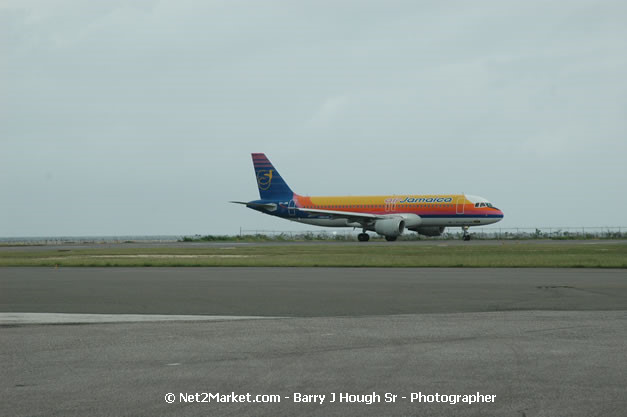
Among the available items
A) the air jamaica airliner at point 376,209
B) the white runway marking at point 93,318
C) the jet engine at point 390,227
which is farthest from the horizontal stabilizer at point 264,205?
the white runway marking at point 93,318

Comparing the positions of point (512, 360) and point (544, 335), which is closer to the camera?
point (512, 360)

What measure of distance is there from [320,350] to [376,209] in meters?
54.7

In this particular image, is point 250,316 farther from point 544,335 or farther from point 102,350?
point 544,335

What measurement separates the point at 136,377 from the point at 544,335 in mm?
5199

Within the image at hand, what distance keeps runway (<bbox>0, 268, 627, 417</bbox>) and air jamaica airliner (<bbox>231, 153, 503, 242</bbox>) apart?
4227 centimetres

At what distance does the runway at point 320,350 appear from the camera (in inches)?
230

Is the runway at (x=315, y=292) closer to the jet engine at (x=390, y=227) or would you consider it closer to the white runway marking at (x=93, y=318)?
the white runway marking at (x=93, y=318)

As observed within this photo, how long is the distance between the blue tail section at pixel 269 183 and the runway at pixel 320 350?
173 ft

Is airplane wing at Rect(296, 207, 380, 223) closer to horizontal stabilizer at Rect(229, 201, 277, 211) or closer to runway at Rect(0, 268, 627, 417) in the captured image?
horizontal stabilizer at Rect(229, 201, 277, 211)

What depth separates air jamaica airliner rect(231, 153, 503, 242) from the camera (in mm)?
57938

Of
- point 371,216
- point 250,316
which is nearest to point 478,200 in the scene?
point 371,216

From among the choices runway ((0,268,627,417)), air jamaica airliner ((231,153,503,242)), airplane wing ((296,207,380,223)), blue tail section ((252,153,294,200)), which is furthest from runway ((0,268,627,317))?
blue tail section ((252,153,294,200))

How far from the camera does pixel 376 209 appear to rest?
62.6 m

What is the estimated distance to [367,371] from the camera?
274 inches
